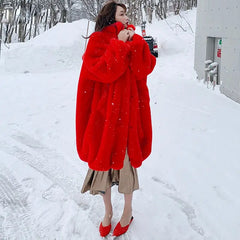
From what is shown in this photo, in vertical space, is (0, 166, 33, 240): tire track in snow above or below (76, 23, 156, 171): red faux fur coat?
below

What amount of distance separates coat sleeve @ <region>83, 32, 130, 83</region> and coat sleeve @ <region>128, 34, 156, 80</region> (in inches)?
1.9

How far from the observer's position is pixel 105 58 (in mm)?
2289

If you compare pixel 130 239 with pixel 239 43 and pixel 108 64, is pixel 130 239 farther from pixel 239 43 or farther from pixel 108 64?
pixel 239 43

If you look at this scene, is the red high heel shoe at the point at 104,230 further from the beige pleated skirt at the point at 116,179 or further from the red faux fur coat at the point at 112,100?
the red faux fur coat at the point at 112,100

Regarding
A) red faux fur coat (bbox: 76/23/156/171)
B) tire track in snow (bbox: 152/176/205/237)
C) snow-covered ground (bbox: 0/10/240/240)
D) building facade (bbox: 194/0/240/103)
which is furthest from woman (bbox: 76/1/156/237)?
building facade (bbox: 194/0/240/103)

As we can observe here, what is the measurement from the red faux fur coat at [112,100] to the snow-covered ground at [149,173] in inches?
31.7

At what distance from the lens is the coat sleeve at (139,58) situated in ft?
7.71

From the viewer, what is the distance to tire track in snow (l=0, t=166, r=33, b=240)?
9.43 feet

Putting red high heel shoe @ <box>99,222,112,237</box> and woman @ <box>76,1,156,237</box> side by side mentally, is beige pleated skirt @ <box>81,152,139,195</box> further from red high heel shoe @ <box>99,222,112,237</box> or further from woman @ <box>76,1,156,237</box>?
red high heel shoe @ <box>99,222,112,237</box>

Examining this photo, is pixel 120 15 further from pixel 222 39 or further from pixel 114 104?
pixel 222 39

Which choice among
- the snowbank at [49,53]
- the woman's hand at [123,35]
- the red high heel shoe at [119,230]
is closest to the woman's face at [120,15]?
the woman's hand at [123,35]

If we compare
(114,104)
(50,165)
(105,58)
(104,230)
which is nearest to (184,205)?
(104,230)

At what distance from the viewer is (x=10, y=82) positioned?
9.82 m

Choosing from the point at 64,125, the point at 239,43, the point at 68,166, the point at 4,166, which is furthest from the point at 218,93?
the point at 4,166
